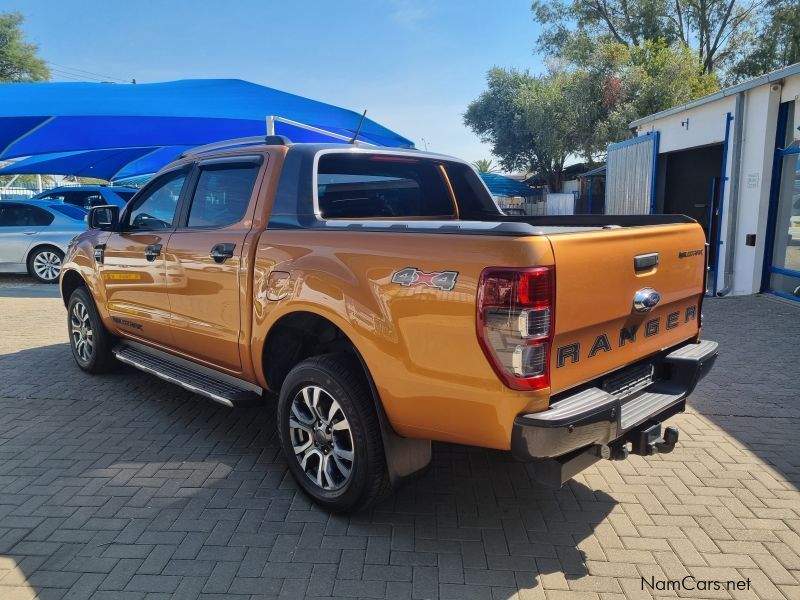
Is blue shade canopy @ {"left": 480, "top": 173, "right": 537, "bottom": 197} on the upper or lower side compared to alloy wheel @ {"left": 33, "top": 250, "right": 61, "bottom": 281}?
upper

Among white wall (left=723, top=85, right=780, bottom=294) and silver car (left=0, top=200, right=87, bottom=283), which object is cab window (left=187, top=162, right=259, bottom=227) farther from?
silver car (left=0, top=200, right=87, bottom=283)

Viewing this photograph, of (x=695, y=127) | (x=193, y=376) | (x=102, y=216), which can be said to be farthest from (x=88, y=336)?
(x=695, y=127)

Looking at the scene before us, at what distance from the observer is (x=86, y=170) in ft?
62.2

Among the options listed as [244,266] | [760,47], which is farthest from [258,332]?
[760,47]

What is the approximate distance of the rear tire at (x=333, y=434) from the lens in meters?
2.84

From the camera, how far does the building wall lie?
8414mm

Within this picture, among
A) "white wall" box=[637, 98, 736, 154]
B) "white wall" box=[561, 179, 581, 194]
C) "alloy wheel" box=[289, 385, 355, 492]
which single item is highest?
"white wall" box=[637, 98, 736, 154]

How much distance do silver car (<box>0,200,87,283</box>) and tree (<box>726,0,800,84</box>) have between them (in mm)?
27572

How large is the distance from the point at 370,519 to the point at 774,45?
31353 millimetres

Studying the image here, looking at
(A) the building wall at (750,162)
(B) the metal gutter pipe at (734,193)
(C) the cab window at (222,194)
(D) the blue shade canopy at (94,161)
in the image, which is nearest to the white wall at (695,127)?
(A) the building wall at (750,162)

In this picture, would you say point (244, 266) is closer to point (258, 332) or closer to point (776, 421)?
point (258, 332)

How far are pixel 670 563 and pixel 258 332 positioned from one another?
94.7 inches

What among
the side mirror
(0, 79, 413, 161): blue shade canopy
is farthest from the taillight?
(0, 79, 413, 161): blue shade canopy

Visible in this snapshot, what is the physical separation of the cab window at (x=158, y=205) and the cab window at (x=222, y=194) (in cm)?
28
